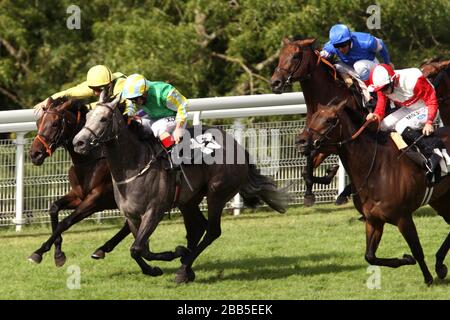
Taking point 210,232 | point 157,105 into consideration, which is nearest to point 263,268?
point 210,232

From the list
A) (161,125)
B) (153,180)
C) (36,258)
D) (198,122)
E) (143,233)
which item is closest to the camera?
(143,233)

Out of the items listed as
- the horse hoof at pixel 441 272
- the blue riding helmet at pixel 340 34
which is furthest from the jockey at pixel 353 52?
the horse hoof at pixel 441 272

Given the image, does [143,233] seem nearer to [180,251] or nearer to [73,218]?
[180,251]

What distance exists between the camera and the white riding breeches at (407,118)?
32.1 ft

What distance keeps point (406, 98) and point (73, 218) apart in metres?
2.82

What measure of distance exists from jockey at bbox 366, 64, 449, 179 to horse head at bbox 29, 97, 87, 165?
2.38 m

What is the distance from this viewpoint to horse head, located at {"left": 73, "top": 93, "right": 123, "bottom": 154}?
9.12 meters

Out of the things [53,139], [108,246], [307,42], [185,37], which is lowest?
[108,246]

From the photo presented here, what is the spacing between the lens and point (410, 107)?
9.89 metres

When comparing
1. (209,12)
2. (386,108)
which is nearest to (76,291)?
(386,108)

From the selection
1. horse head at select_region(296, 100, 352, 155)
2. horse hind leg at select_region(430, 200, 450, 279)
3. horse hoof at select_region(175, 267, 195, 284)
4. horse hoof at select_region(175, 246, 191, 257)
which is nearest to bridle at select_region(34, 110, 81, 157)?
horse hoof at select_region(175, 246, 191, 257)

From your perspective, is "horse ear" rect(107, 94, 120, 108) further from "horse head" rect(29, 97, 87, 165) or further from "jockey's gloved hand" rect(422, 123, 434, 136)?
"jockey's gloved hand" rect(422, 123, 434, 136)

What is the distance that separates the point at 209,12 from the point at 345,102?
5806 millimetres

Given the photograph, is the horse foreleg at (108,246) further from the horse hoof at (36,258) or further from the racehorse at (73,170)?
the horse hoof at (36,258)
